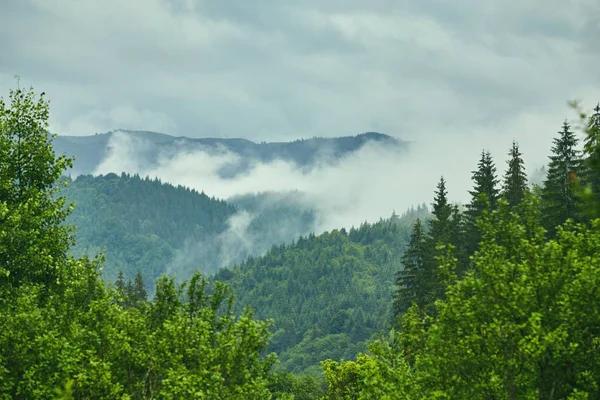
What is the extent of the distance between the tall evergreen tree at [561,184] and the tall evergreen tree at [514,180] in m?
5.28

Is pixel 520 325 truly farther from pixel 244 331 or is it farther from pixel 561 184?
pixel 561 184

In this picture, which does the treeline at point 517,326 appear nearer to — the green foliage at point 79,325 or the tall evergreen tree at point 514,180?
the green foliage at point 79,325

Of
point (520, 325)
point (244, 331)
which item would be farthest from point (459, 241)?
point (244, 331)

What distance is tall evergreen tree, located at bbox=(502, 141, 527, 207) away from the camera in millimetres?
74625

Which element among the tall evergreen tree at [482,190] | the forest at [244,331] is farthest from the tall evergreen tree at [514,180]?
the forest at [244,331]

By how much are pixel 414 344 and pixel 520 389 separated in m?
5.20

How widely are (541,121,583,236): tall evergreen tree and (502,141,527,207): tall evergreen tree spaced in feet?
17.3

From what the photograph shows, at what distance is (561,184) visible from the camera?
2571 inches

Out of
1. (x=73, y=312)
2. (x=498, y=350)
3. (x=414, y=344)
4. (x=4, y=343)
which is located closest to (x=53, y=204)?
(x=73, y=312)

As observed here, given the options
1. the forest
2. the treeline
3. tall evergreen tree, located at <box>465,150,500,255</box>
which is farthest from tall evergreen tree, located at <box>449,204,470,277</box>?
the treeline

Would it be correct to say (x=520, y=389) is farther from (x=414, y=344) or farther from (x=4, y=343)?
(x=4, y=343)

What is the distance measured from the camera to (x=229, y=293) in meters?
24.9

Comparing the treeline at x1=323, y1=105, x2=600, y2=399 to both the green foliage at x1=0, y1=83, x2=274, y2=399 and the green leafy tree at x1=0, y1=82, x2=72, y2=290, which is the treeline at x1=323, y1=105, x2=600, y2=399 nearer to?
the green foliage at x1=0, y1=83, x2=274, y2=399

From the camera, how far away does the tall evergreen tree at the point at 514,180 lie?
245 ft
